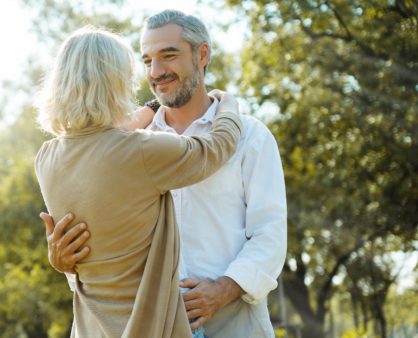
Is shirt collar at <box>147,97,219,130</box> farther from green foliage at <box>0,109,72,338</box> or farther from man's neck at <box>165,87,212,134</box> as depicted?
green foliage at <box>0,109,72,338</box>

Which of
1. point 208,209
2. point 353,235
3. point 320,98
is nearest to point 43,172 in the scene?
point 208,209

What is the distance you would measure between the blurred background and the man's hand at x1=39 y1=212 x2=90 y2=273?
34.7ft

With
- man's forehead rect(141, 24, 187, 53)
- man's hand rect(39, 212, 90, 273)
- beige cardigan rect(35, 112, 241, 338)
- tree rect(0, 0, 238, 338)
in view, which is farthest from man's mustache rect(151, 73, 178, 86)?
tree rect(0, 0, 238, 338)

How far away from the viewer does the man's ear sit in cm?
409

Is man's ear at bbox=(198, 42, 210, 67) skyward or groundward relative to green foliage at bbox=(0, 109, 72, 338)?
skyward

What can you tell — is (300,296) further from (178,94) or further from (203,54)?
(178,94)

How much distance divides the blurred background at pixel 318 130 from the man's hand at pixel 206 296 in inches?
415

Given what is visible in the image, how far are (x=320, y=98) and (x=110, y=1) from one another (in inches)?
Answer: 487

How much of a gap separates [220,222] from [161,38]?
3.26ft

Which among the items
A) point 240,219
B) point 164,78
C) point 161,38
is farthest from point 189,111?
point 240,219

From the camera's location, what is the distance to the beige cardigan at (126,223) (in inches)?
119

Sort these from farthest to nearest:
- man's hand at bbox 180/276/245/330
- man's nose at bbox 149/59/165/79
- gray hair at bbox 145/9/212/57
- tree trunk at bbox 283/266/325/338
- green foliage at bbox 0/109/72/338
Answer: green foliage at bbox 0/109/72/338 → tree trunk at bbox 283/266/325/338 → gray hair at bbox 145/9/212/57 → man's nose at bbox 149/59/165/79 → man's hand at bbox 180/276/245/330

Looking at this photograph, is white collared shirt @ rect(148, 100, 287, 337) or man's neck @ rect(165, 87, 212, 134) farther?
man's neck @ rect(165, 87, 212, 134)

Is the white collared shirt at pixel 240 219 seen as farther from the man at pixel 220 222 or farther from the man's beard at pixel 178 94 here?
the man's beard at pixel 178 94
